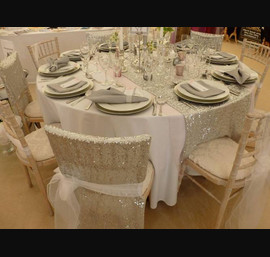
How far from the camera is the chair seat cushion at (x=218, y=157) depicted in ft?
4.87

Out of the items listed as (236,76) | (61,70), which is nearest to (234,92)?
(236,76)

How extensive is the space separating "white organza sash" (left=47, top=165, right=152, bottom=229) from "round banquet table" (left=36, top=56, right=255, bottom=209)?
221 millimetres

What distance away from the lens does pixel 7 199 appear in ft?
6.55

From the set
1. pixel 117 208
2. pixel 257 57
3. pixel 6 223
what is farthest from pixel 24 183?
pixel 257 57

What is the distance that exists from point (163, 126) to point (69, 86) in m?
0.72

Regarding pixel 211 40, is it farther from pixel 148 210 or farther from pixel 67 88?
pixel 148 210

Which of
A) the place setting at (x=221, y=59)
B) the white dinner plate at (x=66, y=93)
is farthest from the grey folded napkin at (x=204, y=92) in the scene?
the white dinner plate at (x=66, y=93)

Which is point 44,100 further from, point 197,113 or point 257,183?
point 257,183

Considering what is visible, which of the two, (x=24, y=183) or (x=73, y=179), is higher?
(x=73, y=179)

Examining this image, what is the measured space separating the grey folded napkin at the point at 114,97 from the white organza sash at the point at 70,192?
48 centimetres

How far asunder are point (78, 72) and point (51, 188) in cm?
103

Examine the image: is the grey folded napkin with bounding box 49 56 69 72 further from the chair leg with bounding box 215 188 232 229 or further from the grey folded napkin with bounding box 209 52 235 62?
the chair leg with bounding box 215 188 232 229

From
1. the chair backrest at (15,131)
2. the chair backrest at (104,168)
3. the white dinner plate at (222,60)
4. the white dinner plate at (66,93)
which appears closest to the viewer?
the chair backrest at (104,168)

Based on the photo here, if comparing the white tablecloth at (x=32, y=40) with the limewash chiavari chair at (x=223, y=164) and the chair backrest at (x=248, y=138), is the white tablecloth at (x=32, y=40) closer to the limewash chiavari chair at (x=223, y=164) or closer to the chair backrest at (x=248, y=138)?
the limewash chiavari chair at (x=223, y=164)
